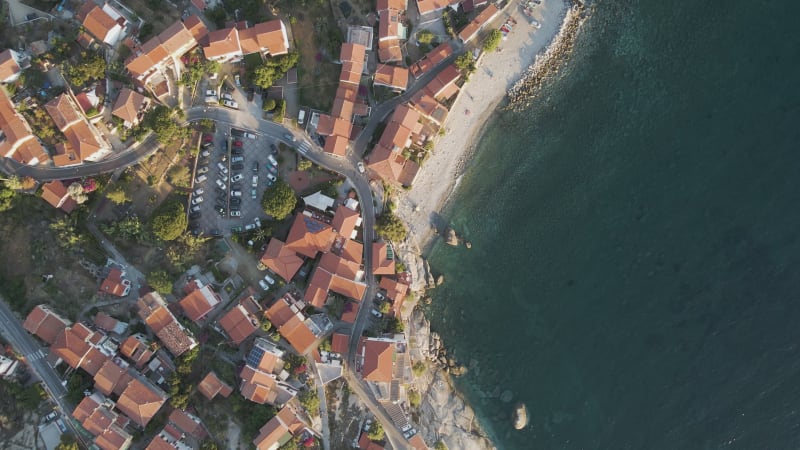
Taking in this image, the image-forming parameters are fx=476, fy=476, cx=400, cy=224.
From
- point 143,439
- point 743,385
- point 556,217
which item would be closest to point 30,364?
point 143,439

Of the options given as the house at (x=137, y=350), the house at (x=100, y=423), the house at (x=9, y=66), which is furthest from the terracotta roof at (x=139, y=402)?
the house at (x=9, y=66)

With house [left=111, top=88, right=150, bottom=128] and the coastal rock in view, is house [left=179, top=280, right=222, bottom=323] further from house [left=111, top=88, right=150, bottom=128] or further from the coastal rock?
the coastal rock

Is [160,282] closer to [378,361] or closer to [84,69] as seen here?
[84,69]

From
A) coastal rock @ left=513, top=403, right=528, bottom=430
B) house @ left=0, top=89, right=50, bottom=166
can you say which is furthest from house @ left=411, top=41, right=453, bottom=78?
house @ left=0, top=89, right=50, bottom=166

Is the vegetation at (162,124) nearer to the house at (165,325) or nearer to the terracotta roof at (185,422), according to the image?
the house at (165,325)

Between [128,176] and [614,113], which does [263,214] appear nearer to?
[128,176]

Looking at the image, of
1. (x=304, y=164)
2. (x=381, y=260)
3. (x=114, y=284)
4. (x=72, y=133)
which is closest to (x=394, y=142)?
(x=304, y=164)

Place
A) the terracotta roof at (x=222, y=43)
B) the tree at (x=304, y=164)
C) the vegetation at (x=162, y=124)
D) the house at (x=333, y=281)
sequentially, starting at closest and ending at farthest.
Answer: the vegetation at (x=162, y=124) → the terracotta roof at (x=222, y=43) → the house at (x=333, y=281) → the tree at (x=304, y=164)
